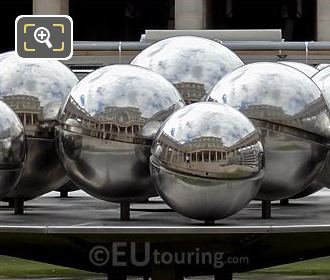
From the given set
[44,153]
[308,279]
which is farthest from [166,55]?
[308,279]

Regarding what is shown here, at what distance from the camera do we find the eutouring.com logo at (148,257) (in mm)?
9078

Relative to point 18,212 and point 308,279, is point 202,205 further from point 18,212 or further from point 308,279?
point 308,279

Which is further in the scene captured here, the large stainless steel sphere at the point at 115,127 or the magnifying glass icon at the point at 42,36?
the magnifying glass icon at the point at 42,36

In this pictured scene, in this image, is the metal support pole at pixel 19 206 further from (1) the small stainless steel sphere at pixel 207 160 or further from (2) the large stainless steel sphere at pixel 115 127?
(1) the small stainless steel sphere at pixel 207 160

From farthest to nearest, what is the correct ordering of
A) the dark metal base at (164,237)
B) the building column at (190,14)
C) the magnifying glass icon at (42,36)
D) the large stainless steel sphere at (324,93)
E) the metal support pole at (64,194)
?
the building column at (190,14)
the metal support pole at (64,194)
the magnifying glass icon at (42,36)
the large stainless steel sphere at (324,93)
the dark metal base at (164,237)

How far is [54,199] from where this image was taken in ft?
40.7

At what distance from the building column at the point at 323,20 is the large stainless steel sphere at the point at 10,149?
40219 mm

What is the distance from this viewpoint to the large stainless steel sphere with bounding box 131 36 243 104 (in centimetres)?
1040

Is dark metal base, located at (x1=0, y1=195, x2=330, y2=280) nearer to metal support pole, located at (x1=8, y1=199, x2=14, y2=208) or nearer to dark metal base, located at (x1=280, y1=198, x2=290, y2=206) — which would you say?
metal support pole, located at (x1=8, y1=199, x2=14, y2=208)

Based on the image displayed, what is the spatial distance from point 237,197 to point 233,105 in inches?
36.5

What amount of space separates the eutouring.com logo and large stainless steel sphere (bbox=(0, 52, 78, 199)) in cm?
101

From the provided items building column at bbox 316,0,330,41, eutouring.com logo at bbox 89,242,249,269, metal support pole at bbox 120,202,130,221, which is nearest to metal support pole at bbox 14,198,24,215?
eutouring.com logo at bbox 89,242,249,269

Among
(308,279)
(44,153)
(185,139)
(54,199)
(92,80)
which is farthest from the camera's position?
(308,279)

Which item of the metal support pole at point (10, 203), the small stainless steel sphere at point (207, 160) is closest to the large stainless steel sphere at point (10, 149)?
the small stainless steel sphere at point (207, 160)
